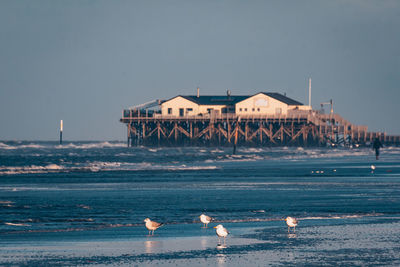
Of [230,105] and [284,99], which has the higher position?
[284,99]

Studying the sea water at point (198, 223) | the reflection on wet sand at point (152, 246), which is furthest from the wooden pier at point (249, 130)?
the reflection on wet sand at point (152, 246)

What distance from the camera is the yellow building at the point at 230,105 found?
104 metres

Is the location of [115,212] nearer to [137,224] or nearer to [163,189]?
[137,224]

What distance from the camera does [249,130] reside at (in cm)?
10869

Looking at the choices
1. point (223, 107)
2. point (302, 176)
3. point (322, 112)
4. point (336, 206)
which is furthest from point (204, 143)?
point (336, 206)

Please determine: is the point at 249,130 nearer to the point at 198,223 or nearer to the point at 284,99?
the point at 284,99

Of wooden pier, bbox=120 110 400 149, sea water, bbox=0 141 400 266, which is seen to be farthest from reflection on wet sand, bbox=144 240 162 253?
wooden pier, bbox=120 110 400 149

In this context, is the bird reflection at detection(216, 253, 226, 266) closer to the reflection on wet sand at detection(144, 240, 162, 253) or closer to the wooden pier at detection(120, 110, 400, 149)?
the reflection on wet sand at detection(144, 240, 162, 253)

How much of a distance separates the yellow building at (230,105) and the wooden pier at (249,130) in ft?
4.00

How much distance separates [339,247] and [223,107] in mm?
94690

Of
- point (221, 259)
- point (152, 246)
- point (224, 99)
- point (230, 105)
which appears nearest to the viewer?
point (221, 259)

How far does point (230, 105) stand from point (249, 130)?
4.60 metres

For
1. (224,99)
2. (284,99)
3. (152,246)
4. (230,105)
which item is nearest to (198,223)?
(152,246)

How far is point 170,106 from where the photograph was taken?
108375 millimetres
